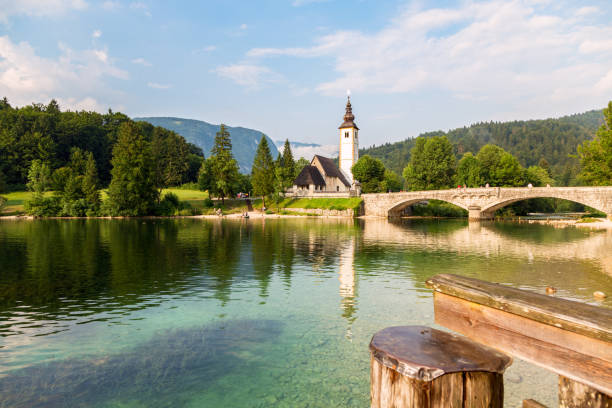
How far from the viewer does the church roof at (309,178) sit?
85.2 metres

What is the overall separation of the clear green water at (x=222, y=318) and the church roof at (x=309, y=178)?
61.2 metres

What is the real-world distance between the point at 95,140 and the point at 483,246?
117451 mm

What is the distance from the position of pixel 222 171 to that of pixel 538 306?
83.4 metres

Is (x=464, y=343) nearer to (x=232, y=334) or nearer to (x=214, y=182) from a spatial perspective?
(x=232, y=334)

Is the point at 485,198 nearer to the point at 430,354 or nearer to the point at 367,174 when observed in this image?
the point at 367,174

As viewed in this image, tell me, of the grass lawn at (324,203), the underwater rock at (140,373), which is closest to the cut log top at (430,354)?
the underwater rock at (140,373)

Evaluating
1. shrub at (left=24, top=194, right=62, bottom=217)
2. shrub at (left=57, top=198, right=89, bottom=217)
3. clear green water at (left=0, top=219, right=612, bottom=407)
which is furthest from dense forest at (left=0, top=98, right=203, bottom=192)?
clear green water at (left=0, top=219, right=612, bottom=407)

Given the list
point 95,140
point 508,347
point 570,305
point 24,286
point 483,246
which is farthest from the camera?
point 95,140

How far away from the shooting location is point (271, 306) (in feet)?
42.1

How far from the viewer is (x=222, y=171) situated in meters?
82.7

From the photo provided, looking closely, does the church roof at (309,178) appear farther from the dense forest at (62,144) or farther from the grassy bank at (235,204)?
the dense forest at (62,144)

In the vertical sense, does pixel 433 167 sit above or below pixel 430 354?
above

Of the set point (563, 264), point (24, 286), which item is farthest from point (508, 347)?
point (563, 264)

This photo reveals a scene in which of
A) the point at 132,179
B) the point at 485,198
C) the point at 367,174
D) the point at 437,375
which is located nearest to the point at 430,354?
the point at 437,375
